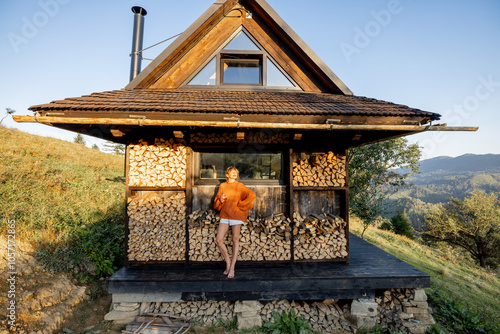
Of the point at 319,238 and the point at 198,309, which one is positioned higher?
the point at 319,238

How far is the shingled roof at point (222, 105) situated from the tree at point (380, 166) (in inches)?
329

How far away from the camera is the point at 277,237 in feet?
14.9

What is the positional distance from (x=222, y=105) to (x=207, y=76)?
207 centimetres

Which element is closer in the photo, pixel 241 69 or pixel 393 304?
pixel 393 304

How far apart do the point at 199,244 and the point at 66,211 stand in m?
4.74

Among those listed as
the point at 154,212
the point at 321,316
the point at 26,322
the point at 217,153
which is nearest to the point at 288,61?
the point at 217,153

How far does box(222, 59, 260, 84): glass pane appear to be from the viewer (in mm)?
5632

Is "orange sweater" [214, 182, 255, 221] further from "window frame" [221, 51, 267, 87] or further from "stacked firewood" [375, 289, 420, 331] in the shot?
Answer: "stacked firewood" [375, 289, 420, 331]

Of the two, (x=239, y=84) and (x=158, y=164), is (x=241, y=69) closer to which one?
(x=239, y=84)

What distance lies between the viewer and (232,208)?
4.20 m

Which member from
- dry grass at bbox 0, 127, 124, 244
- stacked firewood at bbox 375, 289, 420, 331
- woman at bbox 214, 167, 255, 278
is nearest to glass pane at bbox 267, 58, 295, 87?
woman at bbox 214, 167, 255, 278

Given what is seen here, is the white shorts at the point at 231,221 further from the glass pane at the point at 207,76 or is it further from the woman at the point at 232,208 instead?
the glass pane at the point at 207,76

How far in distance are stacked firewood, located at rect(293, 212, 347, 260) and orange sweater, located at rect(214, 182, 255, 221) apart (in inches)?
46.4

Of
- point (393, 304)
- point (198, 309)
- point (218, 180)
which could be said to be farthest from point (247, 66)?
point (393, 304)
